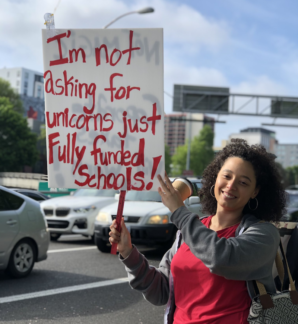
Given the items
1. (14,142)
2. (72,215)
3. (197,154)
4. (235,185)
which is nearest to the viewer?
(235,185)

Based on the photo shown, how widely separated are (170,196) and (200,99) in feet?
92.4

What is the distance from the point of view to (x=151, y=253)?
9.27 metres

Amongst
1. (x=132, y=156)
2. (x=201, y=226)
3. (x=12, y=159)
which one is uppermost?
(x=132, y=156)

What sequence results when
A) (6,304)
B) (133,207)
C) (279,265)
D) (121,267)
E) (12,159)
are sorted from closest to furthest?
(279,265), (6,304), (121,267), (133,207), (12,159)

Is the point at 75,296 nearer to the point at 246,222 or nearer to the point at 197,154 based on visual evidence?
the point at 246,222

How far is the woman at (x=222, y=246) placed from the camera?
2.22m

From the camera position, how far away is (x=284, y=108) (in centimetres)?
3020

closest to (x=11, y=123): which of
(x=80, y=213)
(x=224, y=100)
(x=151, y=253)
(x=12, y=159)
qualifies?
(x=12, y=159)

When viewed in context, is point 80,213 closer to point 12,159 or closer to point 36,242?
point 36,242

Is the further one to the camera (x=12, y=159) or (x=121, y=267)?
(x=12, y=159)

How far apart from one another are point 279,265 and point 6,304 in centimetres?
436

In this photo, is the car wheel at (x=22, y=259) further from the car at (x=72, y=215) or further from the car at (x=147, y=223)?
the car at (x=72, y=215)

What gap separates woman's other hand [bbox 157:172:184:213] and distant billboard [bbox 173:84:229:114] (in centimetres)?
2769

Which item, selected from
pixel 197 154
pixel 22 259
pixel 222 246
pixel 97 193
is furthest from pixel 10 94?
pixel 222 246
